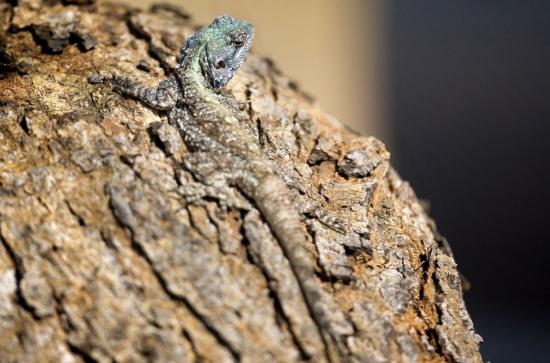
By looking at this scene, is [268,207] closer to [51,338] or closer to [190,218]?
[190,218]

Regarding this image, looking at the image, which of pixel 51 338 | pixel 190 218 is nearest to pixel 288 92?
pixel 190 218

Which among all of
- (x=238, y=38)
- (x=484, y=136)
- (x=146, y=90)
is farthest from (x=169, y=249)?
(x=484, y=136)

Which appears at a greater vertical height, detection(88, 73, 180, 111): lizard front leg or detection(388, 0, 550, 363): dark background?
detection(388, 0, 550, 363): dark background

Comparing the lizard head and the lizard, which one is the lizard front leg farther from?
the lizard head

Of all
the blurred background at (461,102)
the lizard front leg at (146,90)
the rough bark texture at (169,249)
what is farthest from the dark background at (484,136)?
the lizard front leg at (146,90)

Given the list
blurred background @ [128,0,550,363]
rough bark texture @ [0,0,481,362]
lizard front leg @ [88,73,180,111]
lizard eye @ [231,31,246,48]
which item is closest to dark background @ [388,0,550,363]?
blurred background @ [128,0,550,363]

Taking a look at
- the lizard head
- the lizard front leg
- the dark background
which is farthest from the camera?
the dark background

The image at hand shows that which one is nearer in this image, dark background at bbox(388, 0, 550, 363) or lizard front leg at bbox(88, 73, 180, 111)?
lizard front leg at bbox(88, 73, 180, 111)

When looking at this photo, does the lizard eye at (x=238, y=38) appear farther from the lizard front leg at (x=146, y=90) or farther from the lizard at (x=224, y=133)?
the lizard front leg at (x=146, y=90)
